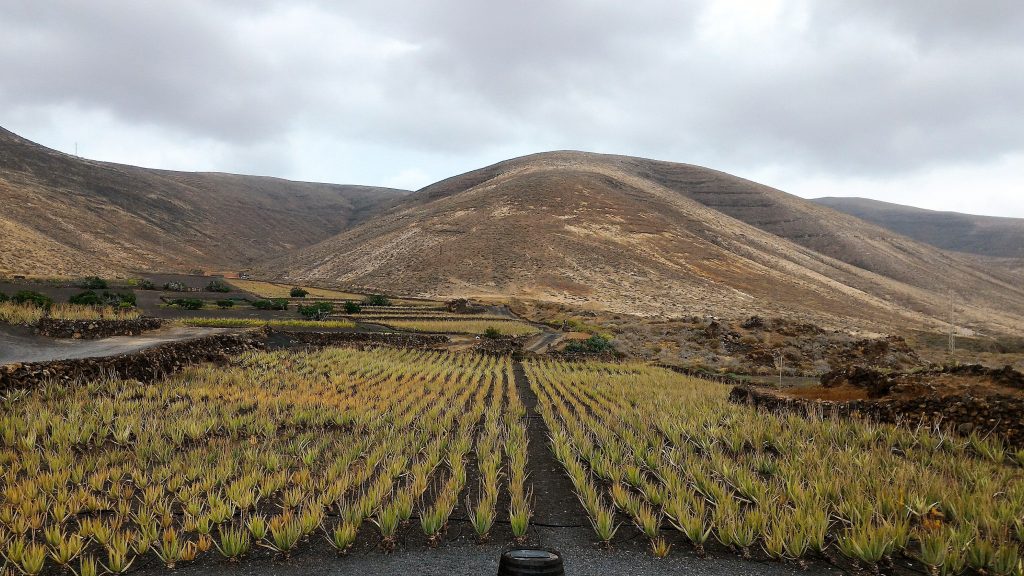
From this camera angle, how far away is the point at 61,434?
9.45m

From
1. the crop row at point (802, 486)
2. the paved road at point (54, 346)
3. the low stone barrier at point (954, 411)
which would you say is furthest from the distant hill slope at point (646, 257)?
the crop row at point (802, 486)

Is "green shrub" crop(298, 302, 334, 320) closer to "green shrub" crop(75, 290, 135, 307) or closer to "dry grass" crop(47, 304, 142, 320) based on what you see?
"green shrub" crop(75, 290, 135, 307)

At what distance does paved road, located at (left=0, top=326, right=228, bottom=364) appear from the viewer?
16031 mm

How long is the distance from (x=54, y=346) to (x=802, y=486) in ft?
75.1

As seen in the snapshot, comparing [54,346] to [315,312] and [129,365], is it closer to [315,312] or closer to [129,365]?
[129,365]

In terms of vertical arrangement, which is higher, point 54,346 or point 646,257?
point 646,257

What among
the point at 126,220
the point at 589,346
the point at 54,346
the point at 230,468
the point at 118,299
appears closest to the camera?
the point at 230,468

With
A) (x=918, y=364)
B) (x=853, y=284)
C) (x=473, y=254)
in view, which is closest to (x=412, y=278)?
(x=473, y=254)

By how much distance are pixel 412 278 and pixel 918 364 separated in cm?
6310

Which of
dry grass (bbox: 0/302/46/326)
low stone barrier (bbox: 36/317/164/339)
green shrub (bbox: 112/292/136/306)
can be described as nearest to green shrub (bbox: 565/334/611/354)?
low stone barrier (bbox: 36/317/164/339)

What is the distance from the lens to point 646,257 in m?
85.2

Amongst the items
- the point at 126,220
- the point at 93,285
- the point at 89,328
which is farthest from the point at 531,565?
the point at 126,220

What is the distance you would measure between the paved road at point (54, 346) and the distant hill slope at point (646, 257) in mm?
52481

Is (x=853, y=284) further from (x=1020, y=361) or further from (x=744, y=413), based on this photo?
(x=744, y=413)
